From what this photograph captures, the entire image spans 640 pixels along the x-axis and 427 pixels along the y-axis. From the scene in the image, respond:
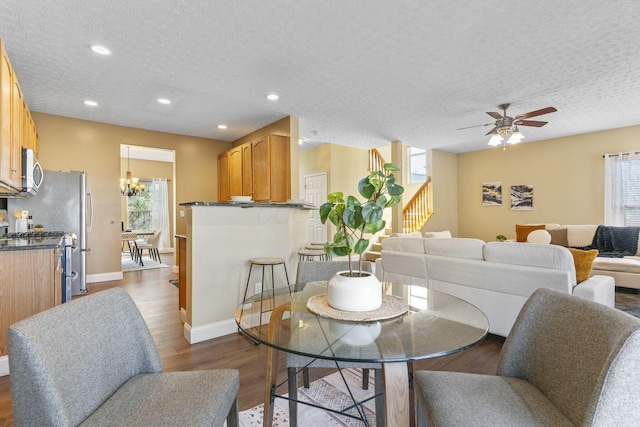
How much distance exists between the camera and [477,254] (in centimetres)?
295

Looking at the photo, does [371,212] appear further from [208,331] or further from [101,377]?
[208,331]

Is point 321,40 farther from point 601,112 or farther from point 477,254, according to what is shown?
point 601,112

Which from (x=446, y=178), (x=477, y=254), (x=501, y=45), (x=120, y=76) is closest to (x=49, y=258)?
(x=120, y=76)

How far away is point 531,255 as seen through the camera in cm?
260

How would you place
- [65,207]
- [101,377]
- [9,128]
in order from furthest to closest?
1. [65,207]
2. [9,128]
3. [101,377]

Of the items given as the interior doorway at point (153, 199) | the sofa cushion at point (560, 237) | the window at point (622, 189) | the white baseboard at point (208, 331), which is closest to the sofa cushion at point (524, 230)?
the sofa cushion at point (560, 237)

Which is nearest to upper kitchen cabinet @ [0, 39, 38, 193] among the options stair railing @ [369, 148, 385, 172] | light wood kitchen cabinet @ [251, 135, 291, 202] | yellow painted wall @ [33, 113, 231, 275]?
yellow painted wall @ [33, 113, 231, 275]

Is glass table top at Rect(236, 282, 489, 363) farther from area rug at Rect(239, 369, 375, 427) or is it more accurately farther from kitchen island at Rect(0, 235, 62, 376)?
kitchen island at Rect(0, 235, 62, 376)

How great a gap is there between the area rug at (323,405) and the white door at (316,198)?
4941 mm

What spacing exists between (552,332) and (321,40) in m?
2.56

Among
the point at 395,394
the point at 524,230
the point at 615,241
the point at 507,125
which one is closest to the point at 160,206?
the point at 507,125

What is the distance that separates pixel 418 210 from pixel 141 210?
802 centimetres

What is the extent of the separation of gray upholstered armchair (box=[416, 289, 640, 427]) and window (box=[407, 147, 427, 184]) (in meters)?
7.63

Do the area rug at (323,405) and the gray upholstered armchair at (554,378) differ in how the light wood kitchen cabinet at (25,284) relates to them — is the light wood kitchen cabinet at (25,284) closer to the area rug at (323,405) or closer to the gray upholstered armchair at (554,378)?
the area rug at (323,405)
